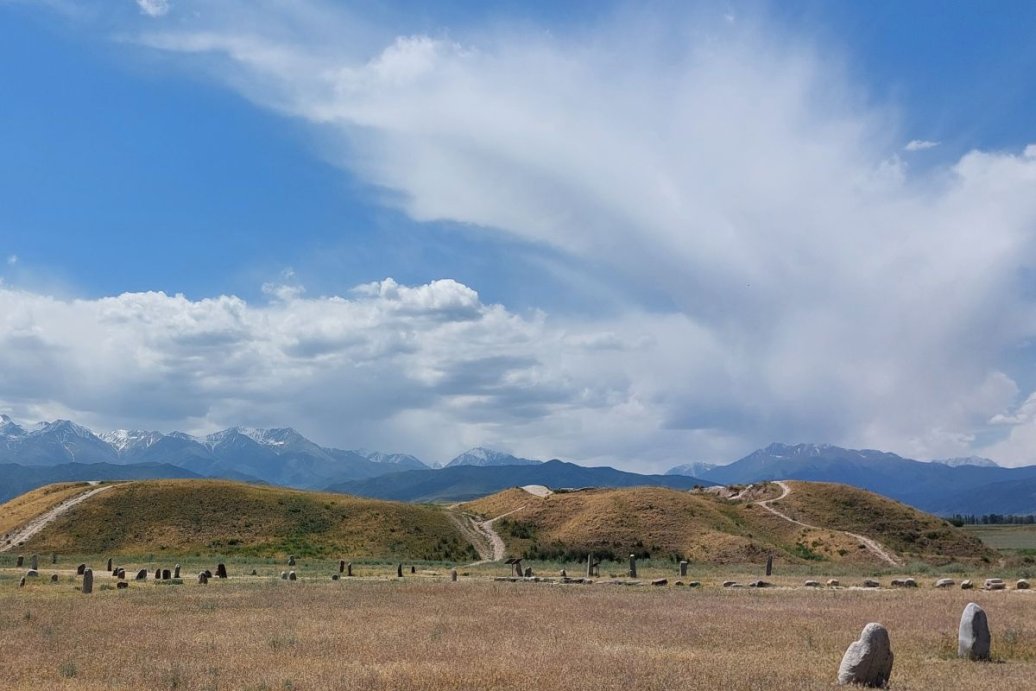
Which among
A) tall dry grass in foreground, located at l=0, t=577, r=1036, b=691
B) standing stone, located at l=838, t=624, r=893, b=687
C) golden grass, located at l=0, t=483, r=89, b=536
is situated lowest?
tall dry grass in foreground, located at l=0, t=577, r=1036, b=691

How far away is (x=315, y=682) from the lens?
1631cm

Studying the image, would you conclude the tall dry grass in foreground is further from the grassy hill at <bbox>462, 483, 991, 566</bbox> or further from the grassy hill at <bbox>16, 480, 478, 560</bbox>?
the grassy hill at <bbox>16, 480, 478, 560</bbox>

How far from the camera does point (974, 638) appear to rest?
773 inches

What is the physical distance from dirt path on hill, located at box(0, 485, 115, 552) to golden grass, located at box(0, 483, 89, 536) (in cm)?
91

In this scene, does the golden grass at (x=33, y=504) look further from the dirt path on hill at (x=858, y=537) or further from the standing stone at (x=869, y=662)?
the standing stone at (x=869, y=662)

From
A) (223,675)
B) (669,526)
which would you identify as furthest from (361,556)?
(223,675)

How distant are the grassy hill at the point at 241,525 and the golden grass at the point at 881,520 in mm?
44204

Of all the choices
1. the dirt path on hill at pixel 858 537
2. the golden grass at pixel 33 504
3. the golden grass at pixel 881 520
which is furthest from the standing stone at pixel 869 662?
the golden grass at pixel 33 504

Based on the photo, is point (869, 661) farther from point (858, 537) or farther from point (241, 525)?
point (241, 525)

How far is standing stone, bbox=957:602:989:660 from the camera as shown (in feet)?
64.3

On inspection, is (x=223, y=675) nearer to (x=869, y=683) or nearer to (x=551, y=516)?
(x=869, y=683)

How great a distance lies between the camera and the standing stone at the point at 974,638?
19.6 meters

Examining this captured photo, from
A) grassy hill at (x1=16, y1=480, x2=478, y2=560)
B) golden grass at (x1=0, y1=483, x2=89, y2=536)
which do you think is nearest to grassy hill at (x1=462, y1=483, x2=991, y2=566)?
grassy hill at (x1=16, y1=480, x2=478, y2=560)

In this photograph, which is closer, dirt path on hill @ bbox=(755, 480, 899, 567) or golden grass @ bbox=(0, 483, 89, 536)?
dirt path on hill @ bbox=(755, 480, 899, 567)
